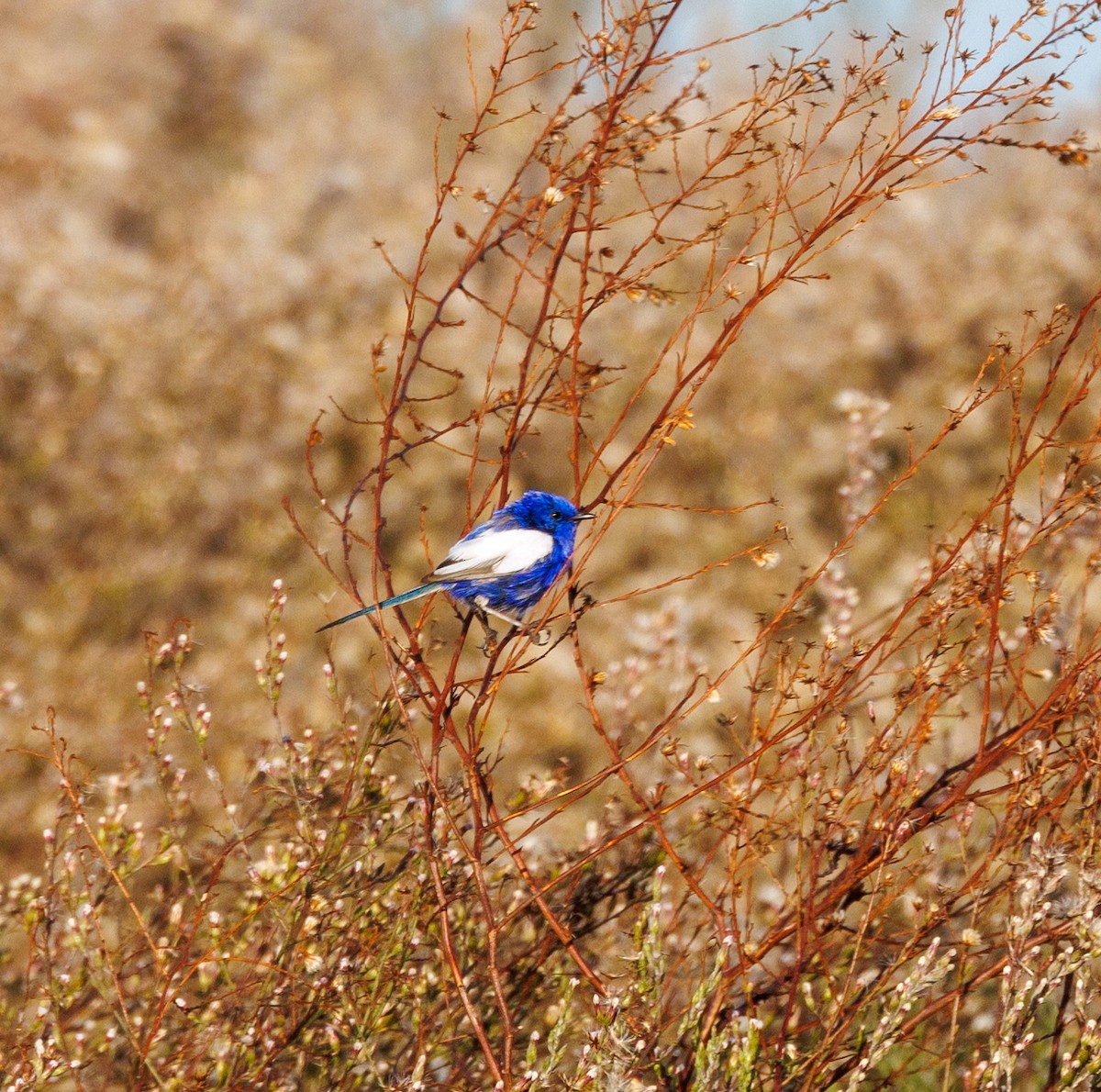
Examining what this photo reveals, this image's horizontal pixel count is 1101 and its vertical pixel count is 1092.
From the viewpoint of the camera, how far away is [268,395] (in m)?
8.08

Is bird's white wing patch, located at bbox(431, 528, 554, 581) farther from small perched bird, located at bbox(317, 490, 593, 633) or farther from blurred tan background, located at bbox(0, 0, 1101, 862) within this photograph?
blurred tan background, located at bbox(0, 0, 1101, 862)

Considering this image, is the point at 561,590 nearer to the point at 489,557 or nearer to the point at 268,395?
the point at 489,557

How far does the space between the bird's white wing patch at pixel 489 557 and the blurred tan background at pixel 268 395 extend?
3.56m

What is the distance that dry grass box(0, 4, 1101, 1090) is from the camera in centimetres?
207

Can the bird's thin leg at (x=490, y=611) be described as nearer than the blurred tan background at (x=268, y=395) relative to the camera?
Yes

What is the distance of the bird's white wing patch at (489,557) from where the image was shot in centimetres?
253

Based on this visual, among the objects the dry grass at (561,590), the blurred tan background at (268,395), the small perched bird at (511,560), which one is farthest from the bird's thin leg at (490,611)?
the blurred tan background at (268,395)

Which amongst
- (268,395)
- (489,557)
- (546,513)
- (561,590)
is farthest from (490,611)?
(268,395)

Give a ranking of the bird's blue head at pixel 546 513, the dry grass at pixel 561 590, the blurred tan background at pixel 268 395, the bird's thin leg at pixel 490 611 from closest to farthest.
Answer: the dry grass at pixel 561 590 < the bird's thin leg at pixel 490 611 < the bird's blue head at pixel 546 513 < the blurred tan background at pixel 268 395

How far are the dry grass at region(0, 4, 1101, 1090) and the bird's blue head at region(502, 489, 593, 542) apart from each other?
338mm

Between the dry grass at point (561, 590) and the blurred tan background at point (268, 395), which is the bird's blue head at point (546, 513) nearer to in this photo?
the dry grass at point (561, 590)

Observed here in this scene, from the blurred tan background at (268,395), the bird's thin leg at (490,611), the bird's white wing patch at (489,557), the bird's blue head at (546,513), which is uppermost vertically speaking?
the blurred tan background at (268,395)

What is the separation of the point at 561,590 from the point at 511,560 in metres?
0.49

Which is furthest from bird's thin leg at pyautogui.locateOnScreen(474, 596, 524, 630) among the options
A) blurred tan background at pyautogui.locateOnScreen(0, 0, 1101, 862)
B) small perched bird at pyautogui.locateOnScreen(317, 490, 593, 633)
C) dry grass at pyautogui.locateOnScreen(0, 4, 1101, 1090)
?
blurred tan background at pyautogui.locateOnScreen(0, 0, 1101, 862)
